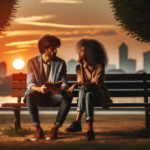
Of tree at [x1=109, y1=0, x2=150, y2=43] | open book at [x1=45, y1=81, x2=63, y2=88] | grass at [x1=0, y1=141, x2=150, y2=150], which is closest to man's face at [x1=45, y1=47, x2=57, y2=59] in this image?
open book at [x1=45, y1=81, x2=63, y2=88]

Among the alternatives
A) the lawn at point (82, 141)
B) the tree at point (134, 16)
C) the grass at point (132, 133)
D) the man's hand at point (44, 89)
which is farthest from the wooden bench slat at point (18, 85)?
the tree at point (134, 16)

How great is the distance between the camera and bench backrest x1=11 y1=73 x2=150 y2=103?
6480 millimetres

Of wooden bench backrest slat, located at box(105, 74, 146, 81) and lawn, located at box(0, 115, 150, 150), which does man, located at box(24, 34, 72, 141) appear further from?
wooden bench backrest slat, located at box(105, 74, 146, 81)

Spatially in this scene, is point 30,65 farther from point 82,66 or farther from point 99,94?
point 99,94

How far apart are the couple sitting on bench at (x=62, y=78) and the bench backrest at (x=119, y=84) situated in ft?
3.16

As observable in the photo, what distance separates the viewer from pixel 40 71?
5.41 meters

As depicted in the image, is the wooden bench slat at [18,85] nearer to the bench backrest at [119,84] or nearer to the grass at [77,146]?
the bench backrest at [119,84]

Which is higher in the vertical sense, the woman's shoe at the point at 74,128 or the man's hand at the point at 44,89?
the man's hand at the point at 44,89

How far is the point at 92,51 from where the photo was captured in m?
5.55

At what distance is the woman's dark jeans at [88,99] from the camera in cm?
503

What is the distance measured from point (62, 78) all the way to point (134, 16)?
8.61 metres

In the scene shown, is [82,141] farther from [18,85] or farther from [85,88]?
[18,85]

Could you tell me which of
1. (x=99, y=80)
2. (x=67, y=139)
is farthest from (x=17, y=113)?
(x=99, y=80)

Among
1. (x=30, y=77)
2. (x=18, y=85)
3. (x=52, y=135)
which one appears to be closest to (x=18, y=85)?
(x=18, y=85)
